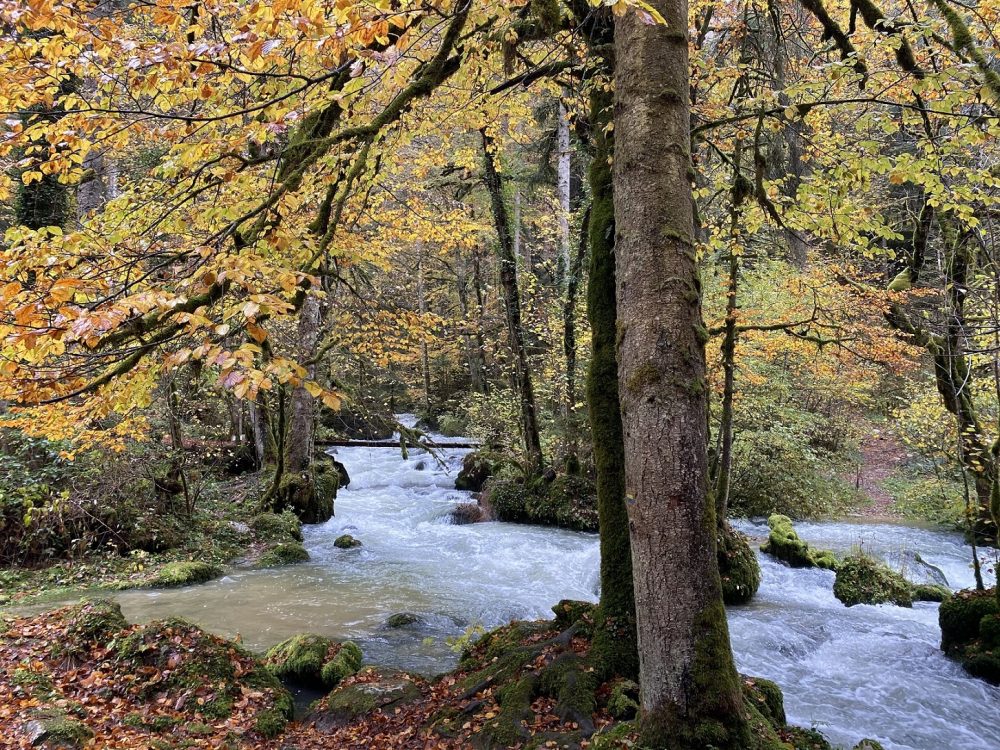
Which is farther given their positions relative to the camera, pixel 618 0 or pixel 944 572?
pixel 944 572

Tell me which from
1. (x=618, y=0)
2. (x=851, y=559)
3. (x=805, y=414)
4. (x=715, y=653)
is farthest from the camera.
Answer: (x=805, y=414)

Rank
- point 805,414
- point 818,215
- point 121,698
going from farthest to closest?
point 805,414 → point 818,215 → point 121,698

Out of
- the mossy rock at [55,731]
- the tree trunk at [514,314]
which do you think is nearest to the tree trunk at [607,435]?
the mossy rock at [55,731]

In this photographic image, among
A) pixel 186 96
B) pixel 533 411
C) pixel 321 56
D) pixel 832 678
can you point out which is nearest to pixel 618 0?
pixel 321 56

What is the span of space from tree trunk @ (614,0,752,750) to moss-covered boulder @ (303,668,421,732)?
115 inches

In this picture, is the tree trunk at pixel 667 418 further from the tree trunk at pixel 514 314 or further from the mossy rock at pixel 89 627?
the tree trunk at pixel 514 314

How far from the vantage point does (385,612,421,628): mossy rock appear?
25.4 feet

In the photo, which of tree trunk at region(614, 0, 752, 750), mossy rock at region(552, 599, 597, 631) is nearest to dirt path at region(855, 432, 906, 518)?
mossy rock at region(552, 599, 597, 631)

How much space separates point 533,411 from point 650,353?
10.7m

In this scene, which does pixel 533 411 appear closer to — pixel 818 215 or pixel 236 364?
pixel 818 215

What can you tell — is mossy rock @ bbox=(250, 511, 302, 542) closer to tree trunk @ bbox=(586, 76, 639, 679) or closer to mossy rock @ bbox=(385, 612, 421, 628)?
mossy rock @ bbox=(385, 612, 421, 628)

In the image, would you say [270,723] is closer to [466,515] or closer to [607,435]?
[607,435]

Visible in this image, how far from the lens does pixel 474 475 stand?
53.9 feet

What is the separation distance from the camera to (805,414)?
16.9m
